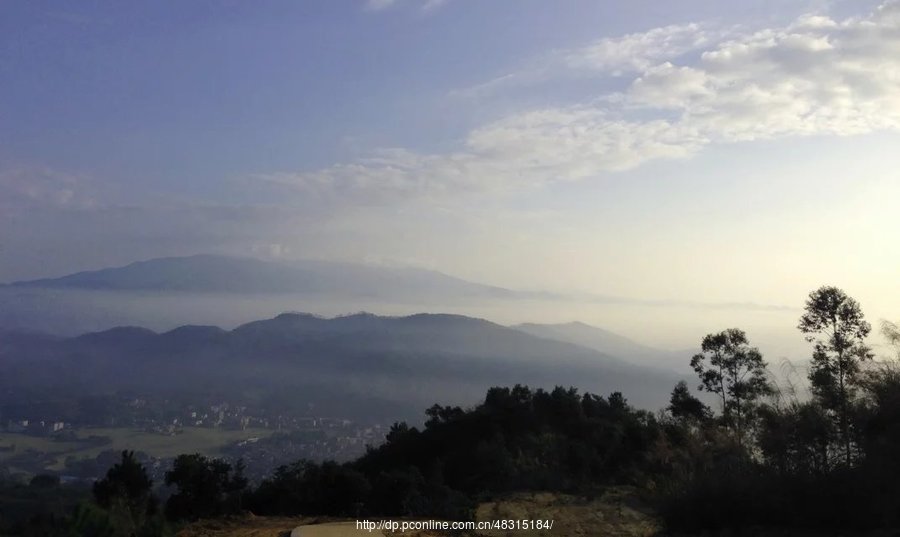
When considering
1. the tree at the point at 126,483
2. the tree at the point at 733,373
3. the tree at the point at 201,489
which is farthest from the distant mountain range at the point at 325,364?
the tree at the point at 126,483

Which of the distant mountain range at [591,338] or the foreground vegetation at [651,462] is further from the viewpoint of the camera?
the distant mountain range at [591,338]

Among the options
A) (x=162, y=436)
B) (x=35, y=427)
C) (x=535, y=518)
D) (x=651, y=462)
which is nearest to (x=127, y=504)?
(x=535, y=518)

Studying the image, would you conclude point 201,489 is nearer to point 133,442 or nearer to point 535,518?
point 535,518

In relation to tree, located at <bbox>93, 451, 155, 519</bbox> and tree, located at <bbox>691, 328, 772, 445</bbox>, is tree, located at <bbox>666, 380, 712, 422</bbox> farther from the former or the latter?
tree, located at <bbox>93, 451, 155, 519</bbox>

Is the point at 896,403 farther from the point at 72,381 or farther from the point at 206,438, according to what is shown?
the point at 72,381

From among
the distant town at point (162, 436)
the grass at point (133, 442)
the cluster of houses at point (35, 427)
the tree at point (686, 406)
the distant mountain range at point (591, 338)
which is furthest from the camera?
the distant mountain range at point (591, 338)

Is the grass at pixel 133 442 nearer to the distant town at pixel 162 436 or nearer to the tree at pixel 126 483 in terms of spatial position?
the distant town at pixel 162 436
